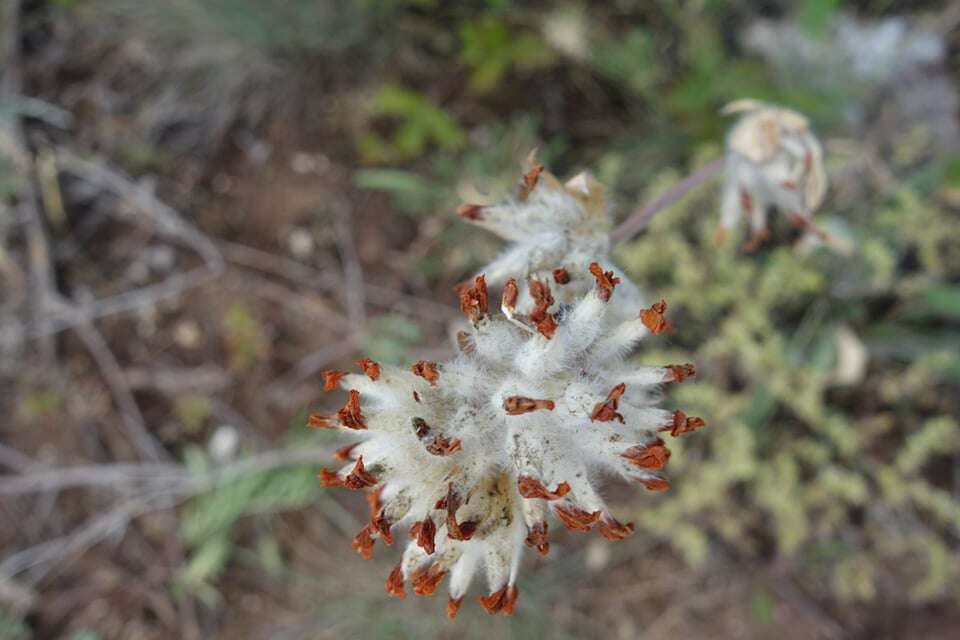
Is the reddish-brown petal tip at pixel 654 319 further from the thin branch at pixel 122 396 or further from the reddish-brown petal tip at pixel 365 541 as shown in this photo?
the thin branch at pixel 122 396

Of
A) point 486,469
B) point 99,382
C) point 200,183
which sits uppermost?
point 200,183

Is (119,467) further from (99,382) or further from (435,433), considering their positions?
(435,433)

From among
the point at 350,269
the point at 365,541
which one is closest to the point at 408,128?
the point at 350,269

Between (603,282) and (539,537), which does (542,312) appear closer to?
(603,282)

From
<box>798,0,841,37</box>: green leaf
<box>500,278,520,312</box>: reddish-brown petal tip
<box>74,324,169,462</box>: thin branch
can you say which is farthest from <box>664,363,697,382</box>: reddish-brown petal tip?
<box>74,324,169,462</box>: thin branch

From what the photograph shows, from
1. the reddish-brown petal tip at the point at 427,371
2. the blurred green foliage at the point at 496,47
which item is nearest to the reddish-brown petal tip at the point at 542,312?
Answer: the reddish-brown petal tip at the point at 427,371

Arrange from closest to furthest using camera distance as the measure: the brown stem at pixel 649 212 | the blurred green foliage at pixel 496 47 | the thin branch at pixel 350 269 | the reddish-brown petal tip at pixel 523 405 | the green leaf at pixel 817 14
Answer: the reddish-brown petal tip at pixel 523 405 → the brown stem at pixel 649 212 → the green leaf at pixel 817 14 → the blurred green foliage at pixel 496 47 → the thin branch at pixel 350 269

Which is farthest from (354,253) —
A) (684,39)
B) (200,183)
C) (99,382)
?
(684,39)
